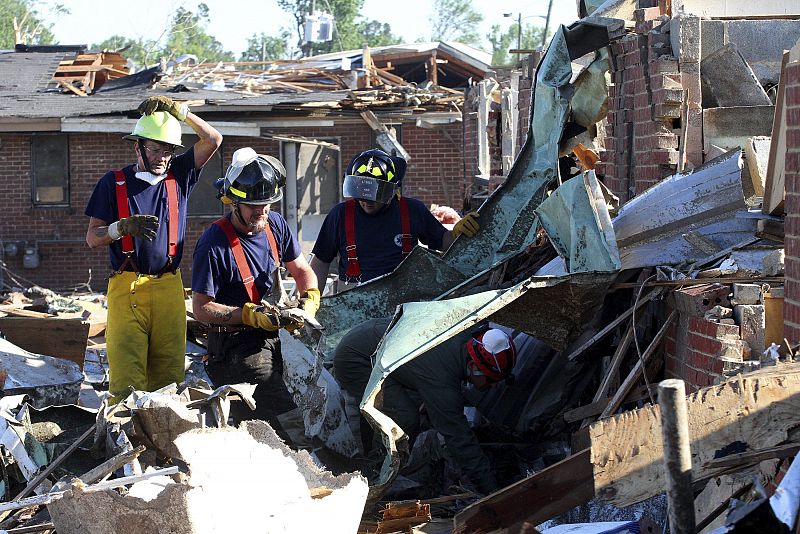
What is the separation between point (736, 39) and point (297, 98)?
11.4 m

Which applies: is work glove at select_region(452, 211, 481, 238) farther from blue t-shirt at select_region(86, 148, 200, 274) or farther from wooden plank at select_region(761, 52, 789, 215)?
wooden plank at select_region(761, 52, 789, 215)

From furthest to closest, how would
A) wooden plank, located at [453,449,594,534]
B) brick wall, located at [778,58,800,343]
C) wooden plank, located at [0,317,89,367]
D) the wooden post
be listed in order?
wooden plank, located at [0,317,89,367] → brick wall, located at [778,58,800,343] → wooden plank, located at [453,449,594,534] → the wooden post

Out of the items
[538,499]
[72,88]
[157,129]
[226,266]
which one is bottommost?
[538,499]

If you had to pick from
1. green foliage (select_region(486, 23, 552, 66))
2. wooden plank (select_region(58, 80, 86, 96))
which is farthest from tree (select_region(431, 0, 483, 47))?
wooden plank (select_region(58, 80, 86, 96))

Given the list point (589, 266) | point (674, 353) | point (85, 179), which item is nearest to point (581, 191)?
point (589, 266)

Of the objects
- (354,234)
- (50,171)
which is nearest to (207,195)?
(50,171)

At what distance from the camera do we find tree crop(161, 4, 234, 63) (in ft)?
155

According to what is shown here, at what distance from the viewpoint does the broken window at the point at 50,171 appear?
18.8 m

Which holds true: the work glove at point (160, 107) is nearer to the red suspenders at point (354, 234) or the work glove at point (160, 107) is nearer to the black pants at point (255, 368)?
the red suspenders at point (354, 234)

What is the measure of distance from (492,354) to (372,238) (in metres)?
1.83

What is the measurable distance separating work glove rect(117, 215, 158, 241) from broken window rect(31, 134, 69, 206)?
13693 millimetres

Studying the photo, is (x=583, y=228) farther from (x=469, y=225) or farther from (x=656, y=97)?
(x=656, y=97)

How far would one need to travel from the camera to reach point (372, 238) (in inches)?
272

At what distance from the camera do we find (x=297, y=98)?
1844 cm
